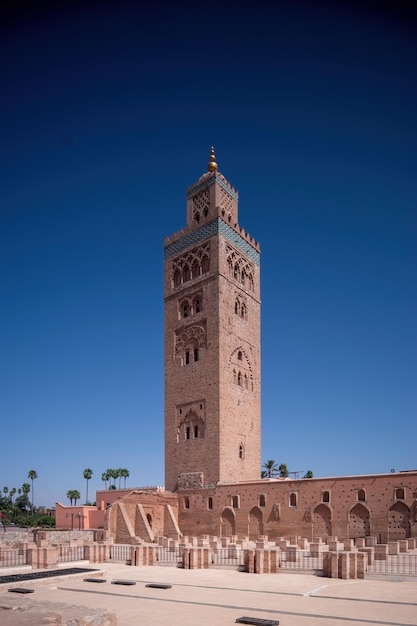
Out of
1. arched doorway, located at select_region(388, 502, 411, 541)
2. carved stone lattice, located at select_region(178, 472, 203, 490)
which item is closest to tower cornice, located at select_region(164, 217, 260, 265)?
carved stone lattice, located at select_region(178, 472, 203, 490)

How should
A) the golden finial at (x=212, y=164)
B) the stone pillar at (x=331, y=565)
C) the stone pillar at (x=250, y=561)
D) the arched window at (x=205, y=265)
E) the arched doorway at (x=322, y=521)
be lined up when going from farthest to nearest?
the golden finial at (x=212, y=164) < the arched window at (x=205, y=265) < the arched doorway at (x=322, y=521) < the stone pillar at (x=250, y=561) < the stone pillar at (x=331, y=565)

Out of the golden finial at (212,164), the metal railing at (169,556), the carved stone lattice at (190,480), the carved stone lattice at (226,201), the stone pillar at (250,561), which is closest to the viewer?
the stone pillar at (250,561)

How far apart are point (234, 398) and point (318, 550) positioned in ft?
40.8

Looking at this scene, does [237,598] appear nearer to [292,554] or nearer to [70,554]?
[292,554]

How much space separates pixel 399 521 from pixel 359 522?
1.72m

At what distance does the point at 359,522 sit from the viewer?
23.2 metres

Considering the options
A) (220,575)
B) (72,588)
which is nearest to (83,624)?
(72,588)

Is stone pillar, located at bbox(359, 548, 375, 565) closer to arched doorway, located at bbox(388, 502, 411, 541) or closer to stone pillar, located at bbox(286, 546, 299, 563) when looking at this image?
stone pillar, located at bbox(286, 546, 299, 563)

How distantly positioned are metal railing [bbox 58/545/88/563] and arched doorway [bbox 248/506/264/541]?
30.4 ft

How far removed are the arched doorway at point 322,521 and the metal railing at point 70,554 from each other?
10.1 meters

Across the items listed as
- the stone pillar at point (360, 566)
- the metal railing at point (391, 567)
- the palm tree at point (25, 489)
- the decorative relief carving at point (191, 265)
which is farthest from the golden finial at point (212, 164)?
the palm tree at point (25, 489)

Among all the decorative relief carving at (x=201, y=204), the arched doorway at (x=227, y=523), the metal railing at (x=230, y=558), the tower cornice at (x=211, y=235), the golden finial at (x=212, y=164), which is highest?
the golden finial at (x=212, y=164)

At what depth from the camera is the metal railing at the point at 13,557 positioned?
17.1m

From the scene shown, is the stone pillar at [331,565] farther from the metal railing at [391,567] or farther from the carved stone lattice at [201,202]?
the carved stone lattice at [201,202]
